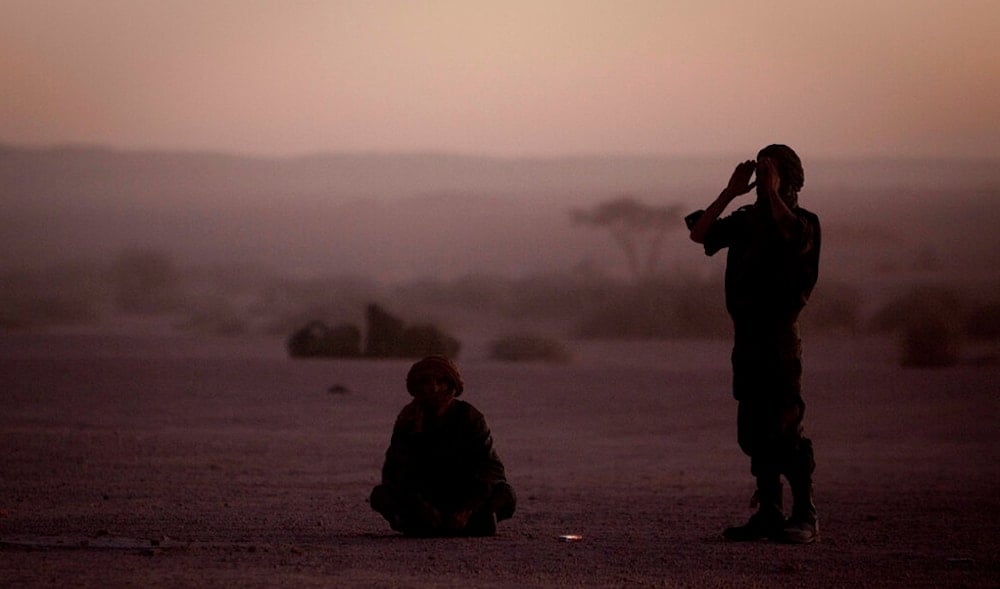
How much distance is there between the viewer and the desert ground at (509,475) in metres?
8.97

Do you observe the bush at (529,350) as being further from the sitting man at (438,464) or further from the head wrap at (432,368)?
the head wrap at (432,368)

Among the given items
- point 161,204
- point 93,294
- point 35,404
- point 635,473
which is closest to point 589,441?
point 635,473

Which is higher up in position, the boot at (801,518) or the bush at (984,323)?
the bush at (984,323)

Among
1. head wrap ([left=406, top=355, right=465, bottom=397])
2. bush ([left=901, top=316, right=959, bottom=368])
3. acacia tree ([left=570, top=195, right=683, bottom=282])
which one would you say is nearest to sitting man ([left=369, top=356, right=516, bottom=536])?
head wrap ([left=406, top=355, right=465, bottom=397])

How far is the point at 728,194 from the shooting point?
9.70 m

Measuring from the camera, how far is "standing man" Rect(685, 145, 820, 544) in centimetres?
966

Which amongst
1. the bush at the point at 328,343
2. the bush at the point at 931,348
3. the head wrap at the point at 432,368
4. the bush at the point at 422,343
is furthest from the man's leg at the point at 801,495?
the bush at the point at 931,348

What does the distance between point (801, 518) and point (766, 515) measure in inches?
8.5

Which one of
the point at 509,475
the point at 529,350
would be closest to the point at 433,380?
the point at 509,475

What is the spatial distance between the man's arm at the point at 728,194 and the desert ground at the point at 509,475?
69.3 inches

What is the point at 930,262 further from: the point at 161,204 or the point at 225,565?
the point at 225,565

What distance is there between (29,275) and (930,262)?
42.7 meters

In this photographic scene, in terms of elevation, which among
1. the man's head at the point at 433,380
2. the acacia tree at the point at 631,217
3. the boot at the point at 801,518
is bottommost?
the boot at the point at 801,518

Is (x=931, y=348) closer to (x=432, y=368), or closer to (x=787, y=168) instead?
(x=787, y=168)
